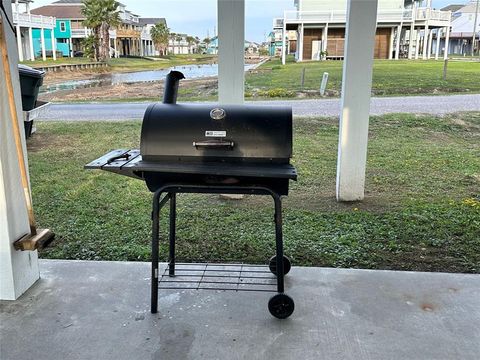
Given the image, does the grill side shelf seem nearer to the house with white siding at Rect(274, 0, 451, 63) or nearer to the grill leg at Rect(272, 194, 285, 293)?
the grill leg at Rect(272, 194, 285, 293)

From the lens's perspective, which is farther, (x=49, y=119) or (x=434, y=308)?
(x=49, y=119)

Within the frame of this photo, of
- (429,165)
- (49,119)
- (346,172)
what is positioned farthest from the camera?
(49,119)

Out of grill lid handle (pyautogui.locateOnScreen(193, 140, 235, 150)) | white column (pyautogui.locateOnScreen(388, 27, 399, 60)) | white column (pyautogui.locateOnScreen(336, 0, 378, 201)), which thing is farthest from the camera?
white column (pyautogui.locateOnScreen(388, 27, 399, 60))

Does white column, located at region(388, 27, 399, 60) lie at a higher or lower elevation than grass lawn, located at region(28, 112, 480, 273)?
higher

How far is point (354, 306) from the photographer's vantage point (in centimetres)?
275

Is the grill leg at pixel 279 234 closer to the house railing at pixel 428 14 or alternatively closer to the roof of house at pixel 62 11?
the house railing at pixel 428 14

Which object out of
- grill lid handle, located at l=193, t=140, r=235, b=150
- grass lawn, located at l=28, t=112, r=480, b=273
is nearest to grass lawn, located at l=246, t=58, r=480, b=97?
grass lawn, located at l=28, t=112, r=480, b=273

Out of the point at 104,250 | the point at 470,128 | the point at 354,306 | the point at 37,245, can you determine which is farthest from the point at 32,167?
the point at 470,128

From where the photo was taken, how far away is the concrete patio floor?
235 cm

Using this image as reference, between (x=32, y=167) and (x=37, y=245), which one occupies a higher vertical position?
(x=37, y=245)

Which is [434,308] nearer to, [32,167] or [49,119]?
[32,167]

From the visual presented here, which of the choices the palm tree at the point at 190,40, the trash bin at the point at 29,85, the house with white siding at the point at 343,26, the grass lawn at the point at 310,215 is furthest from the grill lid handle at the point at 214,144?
the palm tree at the point at 190,40

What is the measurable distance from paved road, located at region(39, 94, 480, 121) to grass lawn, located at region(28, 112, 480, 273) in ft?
11.0

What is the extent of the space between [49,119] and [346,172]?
811 cm
